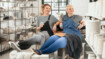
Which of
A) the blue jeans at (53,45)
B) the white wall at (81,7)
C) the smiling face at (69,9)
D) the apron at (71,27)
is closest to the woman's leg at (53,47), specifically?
the blue jeans at (53,45)

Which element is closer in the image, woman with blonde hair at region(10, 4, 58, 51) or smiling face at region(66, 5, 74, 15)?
smiling face at region(66, 5, 74, 15)

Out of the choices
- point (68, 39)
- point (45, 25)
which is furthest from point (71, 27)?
point (45, 25)

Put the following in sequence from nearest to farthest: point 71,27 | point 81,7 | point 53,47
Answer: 1. point 53,47
2. point 71,27
3. point 81,7

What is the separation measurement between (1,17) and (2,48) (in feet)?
3.27

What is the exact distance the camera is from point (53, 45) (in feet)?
14.4

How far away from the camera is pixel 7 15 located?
262 inches

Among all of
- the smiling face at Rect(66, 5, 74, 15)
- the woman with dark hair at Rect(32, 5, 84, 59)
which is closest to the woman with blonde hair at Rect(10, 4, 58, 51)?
the woman with dark hair at Rect(32, 5, 84, 59)

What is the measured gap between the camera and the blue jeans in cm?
439

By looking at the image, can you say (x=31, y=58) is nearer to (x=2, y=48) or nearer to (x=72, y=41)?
(x=72, y=41)

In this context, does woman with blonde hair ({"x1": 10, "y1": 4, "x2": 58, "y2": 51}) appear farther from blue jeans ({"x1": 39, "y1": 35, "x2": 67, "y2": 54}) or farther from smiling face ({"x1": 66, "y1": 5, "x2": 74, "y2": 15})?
smiling face ({"x1": 66, "y1": 5, "x2": 74, "y2": 15})

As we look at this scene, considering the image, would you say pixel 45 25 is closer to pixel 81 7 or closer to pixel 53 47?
pixel 53 47

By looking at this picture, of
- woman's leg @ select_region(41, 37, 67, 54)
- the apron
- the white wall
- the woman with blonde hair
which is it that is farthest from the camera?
the white wall

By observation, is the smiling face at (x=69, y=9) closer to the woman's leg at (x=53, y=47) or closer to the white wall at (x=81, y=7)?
the woman's leg at (x=53, y=47)

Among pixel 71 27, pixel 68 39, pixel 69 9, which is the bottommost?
pixel 68 39
